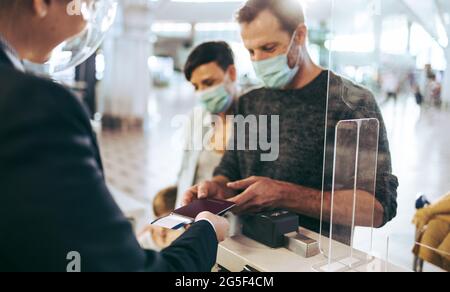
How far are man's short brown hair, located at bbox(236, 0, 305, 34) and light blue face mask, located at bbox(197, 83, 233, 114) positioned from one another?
46 centimetres

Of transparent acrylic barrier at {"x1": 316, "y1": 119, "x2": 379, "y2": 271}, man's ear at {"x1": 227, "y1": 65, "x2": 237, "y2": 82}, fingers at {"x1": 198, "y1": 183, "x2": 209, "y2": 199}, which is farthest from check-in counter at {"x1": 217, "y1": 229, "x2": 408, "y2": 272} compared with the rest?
man's ear at {"x1": 227, "y1": 65, "x2": 237, "y2": 82}

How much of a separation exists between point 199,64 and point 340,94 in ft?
2.92

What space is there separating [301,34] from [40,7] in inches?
37.0

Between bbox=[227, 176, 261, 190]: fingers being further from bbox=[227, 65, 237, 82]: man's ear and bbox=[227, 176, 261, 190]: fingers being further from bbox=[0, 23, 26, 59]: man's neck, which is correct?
bbox=[0, 23, 26, 59]: man's neck

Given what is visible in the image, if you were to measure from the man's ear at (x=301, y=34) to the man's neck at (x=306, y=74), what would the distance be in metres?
0.06

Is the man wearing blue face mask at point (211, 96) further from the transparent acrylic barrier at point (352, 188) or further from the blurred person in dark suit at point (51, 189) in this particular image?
the blurred person in dark suit at point (51, 189)

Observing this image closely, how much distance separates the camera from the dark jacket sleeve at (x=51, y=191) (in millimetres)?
624

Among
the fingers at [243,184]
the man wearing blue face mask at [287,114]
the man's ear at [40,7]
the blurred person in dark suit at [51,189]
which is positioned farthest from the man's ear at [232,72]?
the blurred person in dark suit at [51,189]

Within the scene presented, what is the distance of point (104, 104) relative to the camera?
9602 millimetres

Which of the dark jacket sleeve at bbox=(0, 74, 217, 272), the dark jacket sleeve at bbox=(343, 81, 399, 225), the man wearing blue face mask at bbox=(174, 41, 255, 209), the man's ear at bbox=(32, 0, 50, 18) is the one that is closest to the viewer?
the dark jacket sleeve at bbox=(0, 74, 217, 272)

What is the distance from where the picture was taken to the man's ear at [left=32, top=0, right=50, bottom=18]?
35.0 inches

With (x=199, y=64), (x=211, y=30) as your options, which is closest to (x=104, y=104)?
(x=211, y=30)

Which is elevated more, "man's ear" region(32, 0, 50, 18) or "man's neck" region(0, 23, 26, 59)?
"man's ear" region(32, 0, 50, 18)
